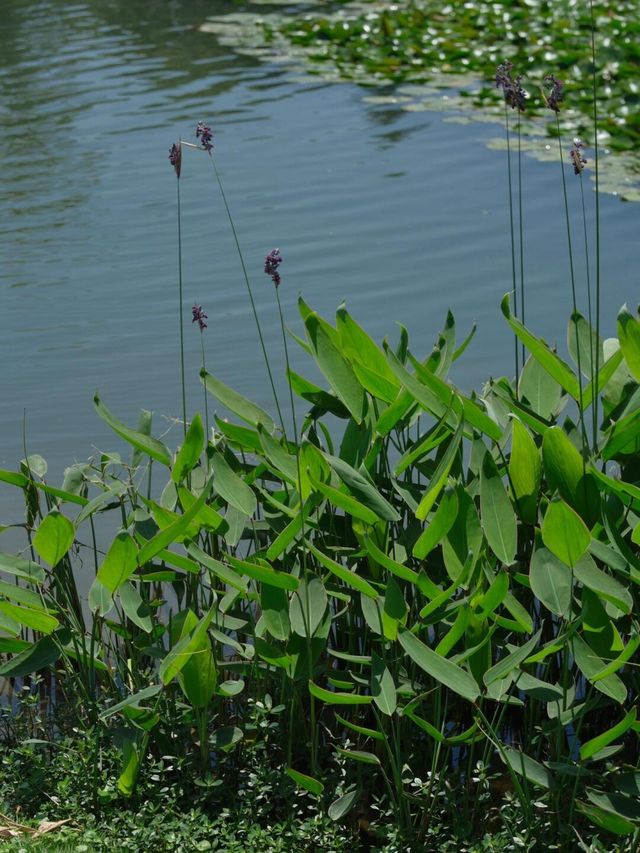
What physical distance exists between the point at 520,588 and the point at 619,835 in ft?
1.64

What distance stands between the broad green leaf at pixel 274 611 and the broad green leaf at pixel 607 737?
0.54 metres

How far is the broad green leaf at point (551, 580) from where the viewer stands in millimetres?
1922

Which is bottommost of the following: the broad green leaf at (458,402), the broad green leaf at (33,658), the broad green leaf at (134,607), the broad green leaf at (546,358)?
the broad green leaf at (33,658)

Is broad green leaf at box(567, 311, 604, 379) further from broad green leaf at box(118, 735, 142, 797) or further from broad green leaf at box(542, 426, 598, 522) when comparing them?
broad green leaf at box(118, 735, 142, 797)

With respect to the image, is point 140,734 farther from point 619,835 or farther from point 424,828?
point 619,835

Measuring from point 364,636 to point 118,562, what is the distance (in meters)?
0.54

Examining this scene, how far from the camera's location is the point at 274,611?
206 centimetres

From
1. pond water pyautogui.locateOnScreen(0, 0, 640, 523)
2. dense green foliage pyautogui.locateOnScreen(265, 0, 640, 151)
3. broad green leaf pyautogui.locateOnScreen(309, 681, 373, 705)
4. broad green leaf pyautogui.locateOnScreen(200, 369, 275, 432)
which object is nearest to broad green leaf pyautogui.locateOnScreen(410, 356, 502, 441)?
broad green leaf pyautogui.locateOnScreen(200, 369, 275, 432)

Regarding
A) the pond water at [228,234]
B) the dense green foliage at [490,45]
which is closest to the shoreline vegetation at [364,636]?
the pond water at [228,234]

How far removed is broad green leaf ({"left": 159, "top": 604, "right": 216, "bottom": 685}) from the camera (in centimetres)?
192

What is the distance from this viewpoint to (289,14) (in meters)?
10.5

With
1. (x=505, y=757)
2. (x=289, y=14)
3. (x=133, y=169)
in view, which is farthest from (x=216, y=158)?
(x=505, y=757)

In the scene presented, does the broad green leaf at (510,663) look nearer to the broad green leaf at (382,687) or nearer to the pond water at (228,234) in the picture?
the broad green leaf at (382,687)

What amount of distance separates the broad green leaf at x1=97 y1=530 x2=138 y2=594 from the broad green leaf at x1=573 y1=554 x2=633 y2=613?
2.49 feet
